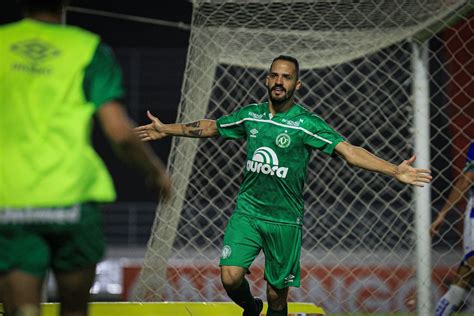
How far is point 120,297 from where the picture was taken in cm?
1057

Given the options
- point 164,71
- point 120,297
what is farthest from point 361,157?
point 164,71

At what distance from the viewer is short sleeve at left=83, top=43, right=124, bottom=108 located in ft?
11.0

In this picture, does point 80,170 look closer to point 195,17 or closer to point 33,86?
point 33,86

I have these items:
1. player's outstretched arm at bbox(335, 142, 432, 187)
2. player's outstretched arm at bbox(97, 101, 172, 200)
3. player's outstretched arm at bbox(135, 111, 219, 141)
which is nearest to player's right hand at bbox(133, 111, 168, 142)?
player's outstretched arm at bbox(135, 111, 219, 141)

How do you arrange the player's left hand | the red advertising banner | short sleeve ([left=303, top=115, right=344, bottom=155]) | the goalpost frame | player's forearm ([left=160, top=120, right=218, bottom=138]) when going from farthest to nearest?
the red advertising banner → the goalpost frame → player's forearm ([left=160, top=120, right=218, bottom=138]) → short sleeve ([left=303, top=115, right=344, bottom=155]) → the player's left hand

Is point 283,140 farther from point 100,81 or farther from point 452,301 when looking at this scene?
point 100,81

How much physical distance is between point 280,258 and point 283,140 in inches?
28.5

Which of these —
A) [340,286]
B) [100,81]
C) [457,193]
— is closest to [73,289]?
[100,81]

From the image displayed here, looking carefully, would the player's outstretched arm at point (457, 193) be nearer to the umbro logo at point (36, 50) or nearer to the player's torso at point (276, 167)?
the player's torso at point (276, 167)

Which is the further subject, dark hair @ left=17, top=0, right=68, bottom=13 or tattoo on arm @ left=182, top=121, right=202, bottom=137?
tattoo on arm @ left=182, top=121, right=202, bottom=137

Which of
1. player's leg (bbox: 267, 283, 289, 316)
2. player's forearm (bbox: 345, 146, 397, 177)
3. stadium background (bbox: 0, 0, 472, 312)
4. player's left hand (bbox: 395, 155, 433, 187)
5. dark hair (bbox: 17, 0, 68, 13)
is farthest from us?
stadium background (bbox: 0, 0, 472, 312)

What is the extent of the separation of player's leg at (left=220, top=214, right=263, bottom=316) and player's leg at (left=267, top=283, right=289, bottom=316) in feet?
0.57

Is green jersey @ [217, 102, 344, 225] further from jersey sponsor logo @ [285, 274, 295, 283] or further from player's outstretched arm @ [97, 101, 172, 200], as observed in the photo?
player's outstretched arm @ [97, 101, 172, 200]

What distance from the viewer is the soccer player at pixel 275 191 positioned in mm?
5918
